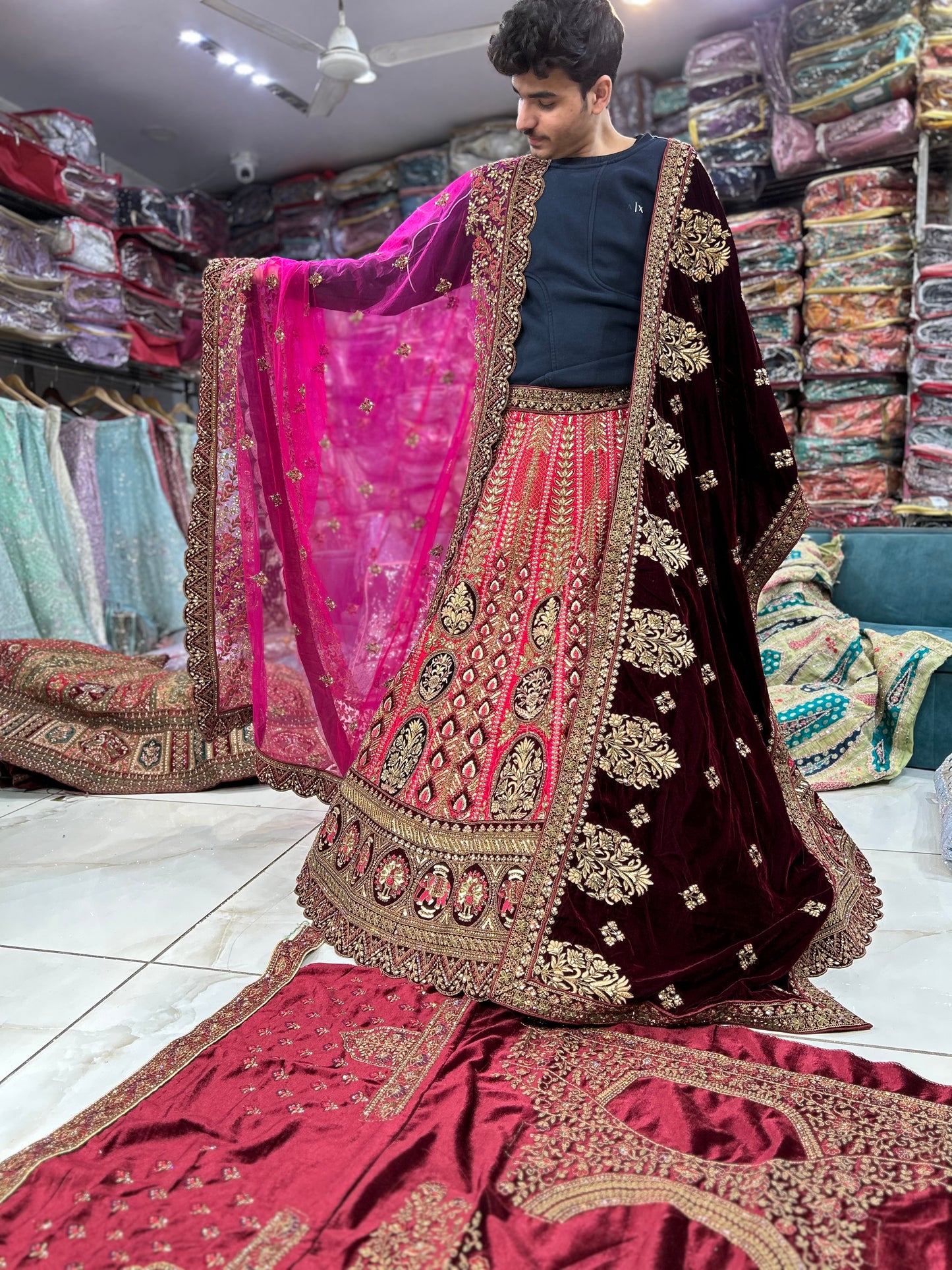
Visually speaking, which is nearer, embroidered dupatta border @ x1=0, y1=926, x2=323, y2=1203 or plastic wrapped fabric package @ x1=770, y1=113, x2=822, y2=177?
embroidered dupatta border @ x1=0, y1=926, x2=323, y2=1203

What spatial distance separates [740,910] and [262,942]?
0.80 m

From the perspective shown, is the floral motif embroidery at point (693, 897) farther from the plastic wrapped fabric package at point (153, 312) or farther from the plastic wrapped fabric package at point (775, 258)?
the plastic wrapped fabric package at point (153, 312)

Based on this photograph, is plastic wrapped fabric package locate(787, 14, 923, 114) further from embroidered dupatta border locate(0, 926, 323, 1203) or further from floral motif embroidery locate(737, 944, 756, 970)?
embroidered dupatta border locate(0, 926, 323, 1203)

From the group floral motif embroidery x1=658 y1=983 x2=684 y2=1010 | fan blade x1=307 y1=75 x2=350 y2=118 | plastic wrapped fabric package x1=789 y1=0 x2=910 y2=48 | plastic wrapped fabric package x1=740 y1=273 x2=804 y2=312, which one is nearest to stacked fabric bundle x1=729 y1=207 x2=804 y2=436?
plastic wrapped fabric package x1=740 y1=273 x2=804 y2=312

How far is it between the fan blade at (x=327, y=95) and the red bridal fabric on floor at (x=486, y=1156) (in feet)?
11.5

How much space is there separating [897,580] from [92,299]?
3.83 meters

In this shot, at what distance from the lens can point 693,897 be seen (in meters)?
1.35

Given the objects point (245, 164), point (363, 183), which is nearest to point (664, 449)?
point (363, 183)

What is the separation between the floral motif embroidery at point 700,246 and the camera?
60.6 inches

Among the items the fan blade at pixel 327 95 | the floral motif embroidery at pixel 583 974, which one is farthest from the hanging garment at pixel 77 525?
the floral motif embroidery at pixel 583 974

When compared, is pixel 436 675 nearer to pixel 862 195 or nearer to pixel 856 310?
pixel 856 310

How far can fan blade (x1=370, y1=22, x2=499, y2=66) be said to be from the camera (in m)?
3.36

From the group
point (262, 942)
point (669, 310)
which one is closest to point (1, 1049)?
point (262, 942)

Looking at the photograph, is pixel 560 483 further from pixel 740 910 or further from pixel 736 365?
pixel 740 910
